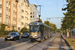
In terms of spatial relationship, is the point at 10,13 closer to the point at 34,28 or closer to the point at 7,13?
the point at 7,13

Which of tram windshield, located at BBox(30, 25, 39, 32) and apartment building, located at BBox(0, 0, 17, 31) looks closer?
tram windshield, located at BBox(30, 25, 39, 32)

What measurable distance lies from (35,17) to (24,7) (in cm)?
3856

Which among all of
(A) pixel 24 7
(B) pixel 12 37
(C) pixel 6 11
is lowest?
(B) pixel 12 37

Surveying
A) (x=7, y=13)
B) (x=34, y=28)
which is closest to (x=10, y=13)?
(x=7, y=13)

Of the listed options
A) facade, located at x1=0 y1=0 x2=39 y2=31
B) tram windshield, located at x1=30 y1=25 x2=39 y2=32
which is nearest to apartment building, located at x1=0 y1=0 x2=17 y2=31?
facade, located at x1=0 y1=0 x2=39 y2=31

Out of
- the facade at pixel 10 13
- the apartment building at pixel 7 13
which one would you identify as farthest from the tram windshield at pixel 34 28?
the apartment building at pixel 7 13

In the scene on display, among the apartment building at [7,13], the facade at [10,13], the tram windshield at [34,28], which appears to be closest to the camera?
the tram windshield at [34,28]

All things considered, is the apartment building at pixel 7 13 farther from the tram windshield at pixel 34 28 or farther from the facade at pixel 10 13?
the tram windshield at pixel 34 28

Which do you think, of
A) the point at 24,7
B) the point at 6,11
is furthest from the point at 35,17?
the point at 6,11

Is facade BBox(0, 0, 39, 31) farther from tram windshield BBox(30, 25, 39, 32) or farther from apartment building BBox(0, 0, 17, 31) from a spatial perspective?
tram windshield BBox(30, 25, 39, 32)

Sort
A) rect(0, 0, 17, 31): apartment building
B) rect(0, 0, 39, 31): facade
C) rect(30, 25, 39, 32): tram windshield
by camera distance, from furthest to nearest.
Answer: rect(0, 0, 39, 31): facade < rect(0, 0, 17, 31): apartment building < rect(30, 25, 39, 32): tram windshield

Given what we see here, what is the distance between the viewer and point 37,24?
2175 cm

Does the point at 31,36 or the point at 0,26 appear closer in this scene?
the point at 31,36

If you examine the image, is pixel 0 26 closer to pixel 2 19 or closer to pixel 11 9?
pixel 2 19
